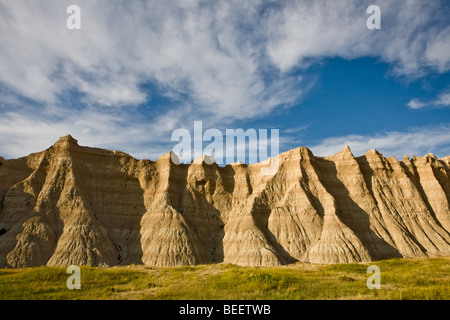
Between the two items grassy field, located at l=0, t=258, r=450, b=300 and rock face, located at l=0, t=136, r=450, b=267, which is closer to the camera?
grassy field, located at l=0, t=258, r=450, b=300

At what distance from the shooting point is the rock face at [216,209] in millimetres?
51406

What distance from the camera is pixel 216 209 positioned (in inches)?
2714

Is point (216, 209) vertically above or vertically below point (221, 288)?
above

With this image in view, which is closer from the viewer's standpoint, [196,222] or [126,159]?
[196,222]

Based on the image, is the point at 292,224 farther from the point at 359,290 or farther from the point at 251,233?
the point at 359,290

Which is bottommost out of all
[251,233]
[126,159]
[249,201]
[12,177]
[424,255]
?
[424,255]

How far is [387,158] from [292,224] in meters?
33.1

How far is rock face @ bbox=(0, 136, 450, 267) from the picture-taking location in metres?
51.4

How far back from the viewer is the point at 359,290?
58.1 feet

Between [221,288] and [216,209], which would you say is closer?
[221,288]

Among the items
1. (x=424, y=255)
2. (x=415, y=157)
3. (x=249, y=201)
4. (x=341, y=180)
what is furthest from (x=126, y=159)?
(x=415, y=157)

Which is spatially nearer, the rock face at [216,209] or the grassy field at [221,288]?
the grassy field at [221,288]

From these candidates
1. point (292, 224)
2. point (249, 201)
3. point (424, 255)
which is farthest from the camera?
point (249, 201)
